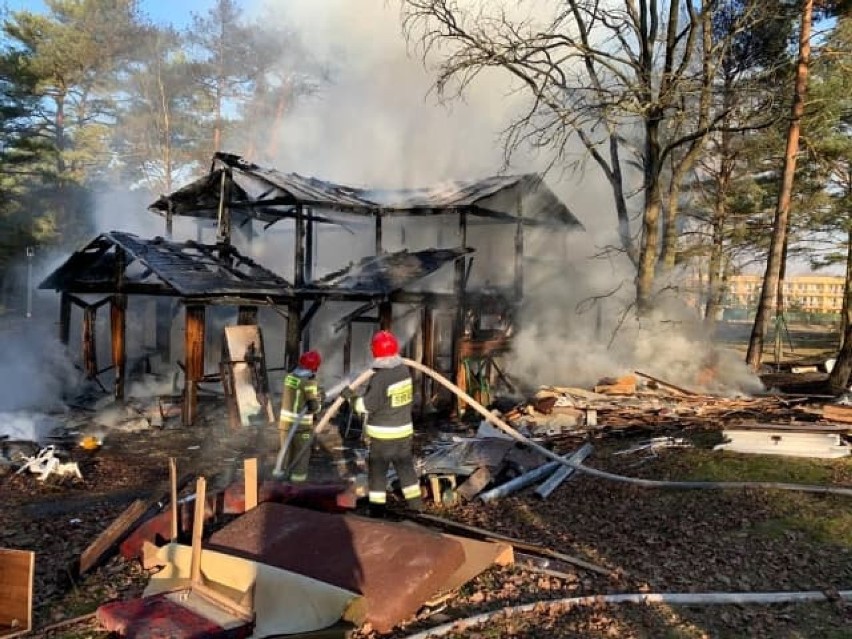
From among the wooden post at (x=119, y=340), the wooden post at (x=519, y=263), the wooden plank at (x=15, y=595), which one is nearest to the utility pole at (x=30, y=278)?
the wooden post at (x=119, y=340)

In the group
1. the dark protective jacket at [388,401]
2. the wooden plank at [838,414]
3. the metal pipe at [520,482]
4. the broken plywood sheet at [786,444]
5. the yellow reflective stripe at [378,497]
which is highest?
the dark protective jacket at [388,401]

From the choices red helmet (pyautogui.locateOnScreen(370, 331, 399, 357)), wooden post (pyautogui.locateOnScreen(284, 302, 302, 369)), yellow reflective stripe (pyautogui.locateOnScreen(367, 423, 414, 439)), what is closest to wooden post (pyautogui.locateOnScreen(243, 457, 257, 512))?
yellow reflective stripe (pyautogui.locateOnScreen(367, 423, 414, 439))

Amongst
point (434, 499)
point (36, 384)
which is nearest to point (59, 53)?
point (36, 384)

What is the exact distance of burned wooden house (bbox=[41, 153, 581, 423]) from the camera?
14344 millimetres

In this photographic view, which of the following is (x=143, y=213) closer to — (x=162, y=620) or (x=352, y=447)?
(x=352, y=447)

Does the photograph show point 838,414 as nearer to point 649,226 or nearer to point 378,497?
point 378,497

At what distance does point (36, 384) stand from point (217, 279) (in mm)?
5020

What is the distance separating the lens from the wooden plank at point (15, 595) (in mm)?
4512

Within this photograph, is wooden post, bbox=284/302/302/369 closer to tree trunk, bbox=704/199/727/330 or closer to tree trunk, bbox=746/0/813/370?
tree trunk, bbox=746/0/813/370

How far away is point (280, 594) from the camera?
465 centimetres

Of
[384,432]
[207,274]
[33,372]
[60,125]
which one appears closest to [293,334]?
[207,274]

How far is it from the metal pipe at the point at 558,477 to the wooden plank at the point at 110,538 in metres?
4.10

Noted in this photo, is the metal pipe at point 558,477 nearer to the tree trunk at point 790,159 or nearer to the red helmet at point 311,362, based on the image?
the red helmet at point 311,362

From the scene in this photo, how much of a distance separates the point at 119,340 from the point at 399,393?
416 inches
